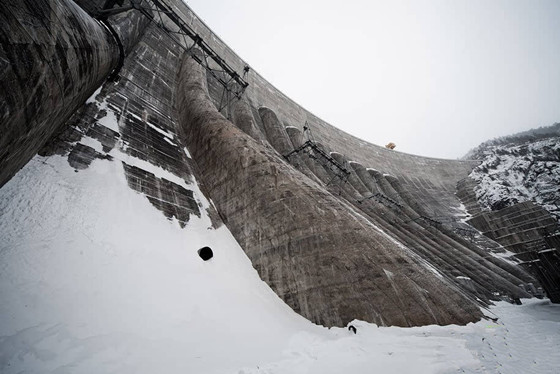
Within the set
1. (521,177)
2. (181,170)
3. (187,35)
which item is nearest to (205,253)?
(181,170)

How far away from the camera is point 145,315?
13.5 ft

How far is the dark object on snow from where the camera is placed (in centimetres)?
620

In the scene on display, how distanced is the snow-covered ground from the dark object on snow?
5.4 inches

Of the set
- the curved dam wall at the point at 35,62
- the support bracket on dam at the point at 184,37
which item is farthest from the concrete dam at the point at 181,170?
the support bracket on dam at the point at 184,37

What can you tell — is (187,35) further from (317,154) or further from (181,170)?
(317,154)

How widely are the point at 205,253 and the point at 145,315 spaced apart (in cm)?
226

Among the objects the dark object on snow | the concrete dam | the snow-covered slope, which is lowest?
the dark object on snow

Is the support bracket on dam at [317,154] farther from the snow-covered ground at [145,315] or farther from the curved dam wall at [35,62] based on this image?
the curved dam wall at [35,62]

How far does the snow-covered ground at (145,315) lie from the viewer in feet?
10.7

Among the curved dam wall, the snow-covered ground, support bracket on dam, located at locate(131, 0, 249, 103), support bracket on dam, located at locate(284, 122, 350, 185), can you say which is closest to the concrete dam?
the curved dam wall

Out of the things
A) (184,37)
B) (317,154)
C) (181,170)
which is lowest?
(181,170)

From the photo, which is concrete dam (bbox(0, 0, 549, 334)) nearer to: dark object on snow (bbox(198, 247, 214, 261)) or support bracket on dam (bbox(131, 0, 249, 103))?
dark object on snow (bbox(198, 247, 214, 261))

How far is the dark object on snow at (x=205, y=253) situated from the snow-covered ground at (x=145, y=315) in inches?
5.4

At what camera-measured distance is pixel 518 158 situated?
3127cm
